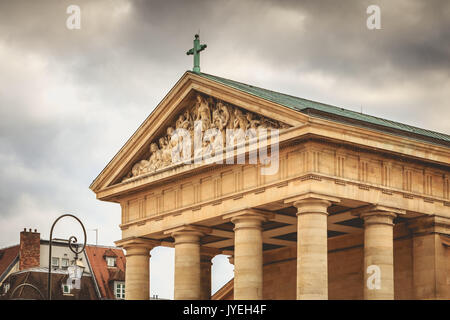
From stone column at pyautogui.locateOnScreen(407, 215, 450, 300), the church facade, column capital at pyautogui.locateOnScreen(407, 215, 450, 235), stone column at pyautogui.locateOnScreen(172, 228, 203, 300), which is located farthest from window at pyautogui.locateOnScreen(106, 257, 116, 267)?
column capital at pyautogui.locateOnScreen(407, 215, 450, 235)

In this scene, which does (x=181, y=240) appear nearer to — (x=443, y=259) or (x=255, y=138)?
(x=255, y=138)

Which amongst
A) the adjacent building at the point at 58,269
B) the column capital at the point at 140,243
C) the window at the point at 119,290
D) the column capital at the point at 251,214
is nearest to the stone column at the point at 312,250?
the column capital at the point at 251,214

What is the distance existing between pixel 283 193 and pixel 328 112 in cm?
475

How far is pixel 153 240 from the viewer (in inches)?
2808

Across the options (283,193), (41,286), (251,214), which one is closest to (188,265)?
(251,214)

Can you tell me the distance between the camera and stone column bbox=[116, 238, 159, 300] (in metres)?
71.0

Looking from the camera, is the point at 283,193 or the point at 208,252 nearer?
the point at 283,193

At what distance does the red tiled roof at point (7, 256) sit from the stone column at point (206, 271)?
48277 mm

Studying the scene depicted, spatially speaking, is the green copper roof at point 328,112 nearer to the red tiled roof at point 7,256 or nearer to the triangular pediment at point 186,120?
the triangular pediment at point 186,120

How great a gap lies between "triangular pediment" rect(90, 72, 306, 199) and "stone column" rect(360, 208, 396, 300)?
22.6ft

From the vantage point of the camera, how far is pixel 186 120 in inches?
2645

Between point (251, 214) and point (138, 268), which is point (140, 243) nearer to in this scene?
point (138, 268)

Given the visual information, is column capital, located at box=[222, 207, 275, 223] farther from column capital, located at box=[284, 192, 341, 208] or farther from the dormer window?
the dormer window
